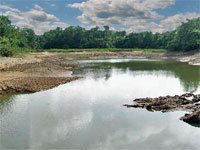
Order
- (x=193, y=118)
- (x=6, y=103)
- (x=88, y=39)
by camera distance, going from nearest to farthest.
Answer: (x=193, y=118)
(x=6, y=103)
(x=88, y=39)

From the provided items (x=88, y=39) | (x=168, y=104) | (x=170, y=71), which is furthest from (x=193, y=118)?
(x=88, y=39)

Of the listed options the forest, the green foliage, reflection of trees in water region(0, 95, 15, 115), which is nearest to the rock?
reflection of trees in water region(0, 95, 15, 115)

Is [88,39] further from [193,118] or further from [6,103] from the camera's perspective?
[193,118]

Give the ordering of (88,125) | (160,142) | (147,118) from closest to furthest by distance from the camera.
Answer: (160,142) → (88,125) → (147,118)

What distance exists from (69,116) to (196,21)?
74.0 metres

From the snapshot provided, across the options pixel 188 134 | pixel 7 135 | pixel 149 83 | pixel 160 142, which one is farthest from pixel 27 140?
pixel 149 83

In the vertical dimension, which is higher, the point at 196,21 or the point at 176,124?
the point at 196,21

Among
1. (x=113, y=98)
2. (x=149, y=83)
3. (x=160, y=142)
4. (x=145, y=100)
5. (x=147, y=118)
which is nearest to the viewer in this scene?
(x=160, y=142)

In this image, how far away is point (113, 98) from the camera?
23.4 meters

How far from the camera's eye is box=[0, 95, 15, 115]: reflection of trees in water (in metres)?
19.1

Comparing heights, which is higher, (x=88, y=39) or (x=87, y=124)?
(x=88, y=39)

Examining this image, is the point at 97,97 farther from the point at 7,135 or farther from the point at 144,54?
the point at 144,54

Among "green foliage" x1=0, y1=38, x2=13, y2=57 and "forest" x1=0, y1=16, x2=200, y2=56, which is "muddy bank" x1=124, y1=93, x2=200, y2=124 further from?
"forest" x1=0, y1=16, x2=200, y2=56

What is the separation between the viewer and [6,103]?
21.0 meters
